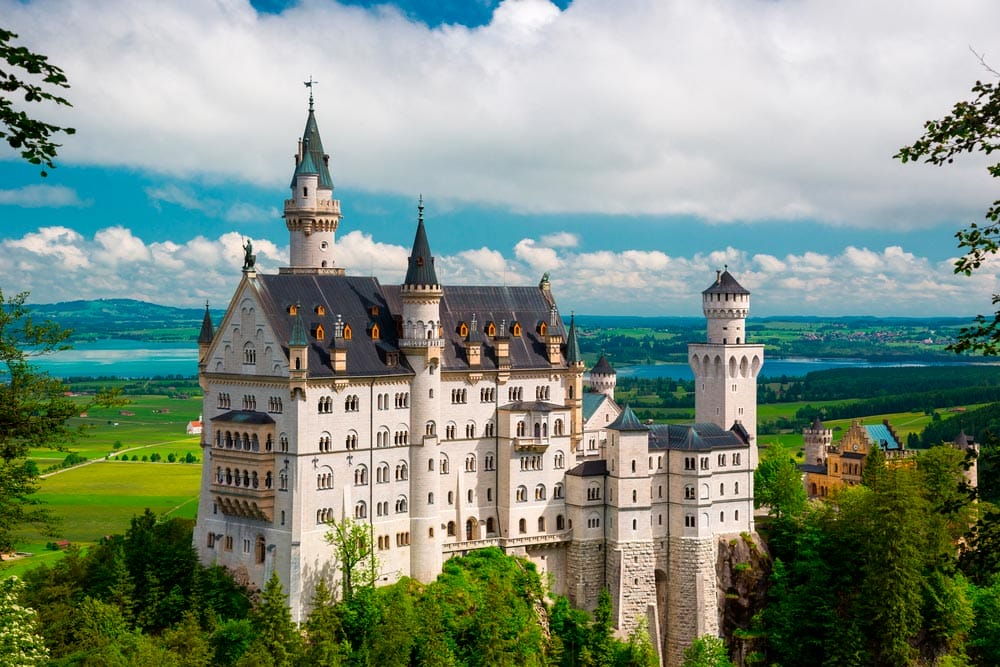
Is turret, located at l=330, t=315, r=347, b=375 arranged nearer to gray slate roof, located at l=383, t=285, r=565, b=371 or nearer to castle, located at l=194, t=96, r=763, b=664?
castle, located at l=194, t=96, r=763, b=664

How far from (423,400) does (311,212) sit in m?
19.8

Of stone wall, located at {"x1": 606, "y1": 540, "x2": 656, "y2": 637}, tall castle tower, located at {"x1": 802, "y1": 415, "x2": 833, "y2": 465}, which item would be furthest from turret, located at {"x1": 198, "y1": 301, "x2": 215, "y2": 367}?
tall castle tower, located at {"x1": 802, "y1": 415, "x2": 833, "y2": 465}

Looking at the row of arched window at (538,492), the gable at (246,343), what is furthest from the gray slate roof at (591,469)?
the gable at (246,343)

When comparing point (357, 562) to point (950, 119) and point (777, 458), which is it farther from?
point (950, 119)

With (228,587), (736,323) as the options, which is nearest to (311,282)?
(228,587)

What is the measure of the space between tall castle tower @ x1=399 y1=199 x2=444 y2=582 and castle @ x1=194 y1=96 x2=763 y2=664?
0.12m

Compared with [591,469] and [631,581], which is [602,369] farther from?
[631,581]

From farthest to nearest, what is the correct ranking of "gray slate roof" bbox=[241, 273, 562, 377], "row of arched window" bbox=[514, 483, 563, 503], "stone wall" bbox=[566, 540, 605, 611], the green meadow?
the green meadow → "stone wall" bbox=[566, 540, 605, 611] → "row of arched window" bbox=[514, 483, 563, 503] → "gray slate roof" bbox=[241, 273, 562, 377]

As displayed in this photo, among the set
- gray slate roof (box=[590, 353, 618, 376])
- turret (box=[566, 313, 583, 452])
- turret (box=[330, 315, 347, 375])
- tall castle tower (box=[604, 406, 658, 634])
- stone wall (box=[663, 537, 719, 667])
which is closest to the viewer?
turret (box=[330, 315, 347, 375])

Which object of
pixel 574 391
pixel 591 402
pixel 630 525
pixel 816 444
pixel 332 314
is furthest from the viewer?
pixel 816 444

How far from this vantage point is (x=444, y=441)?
312 ft

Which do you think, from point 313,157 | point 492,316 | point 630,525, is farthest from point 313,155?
point 630,525

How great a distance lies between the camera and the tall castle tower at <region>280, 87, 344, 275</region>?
101m

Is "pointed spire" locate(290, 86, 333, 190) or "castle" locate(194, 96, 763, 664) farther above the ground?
"pointed spire" locate(290, 86, 333, 190)
